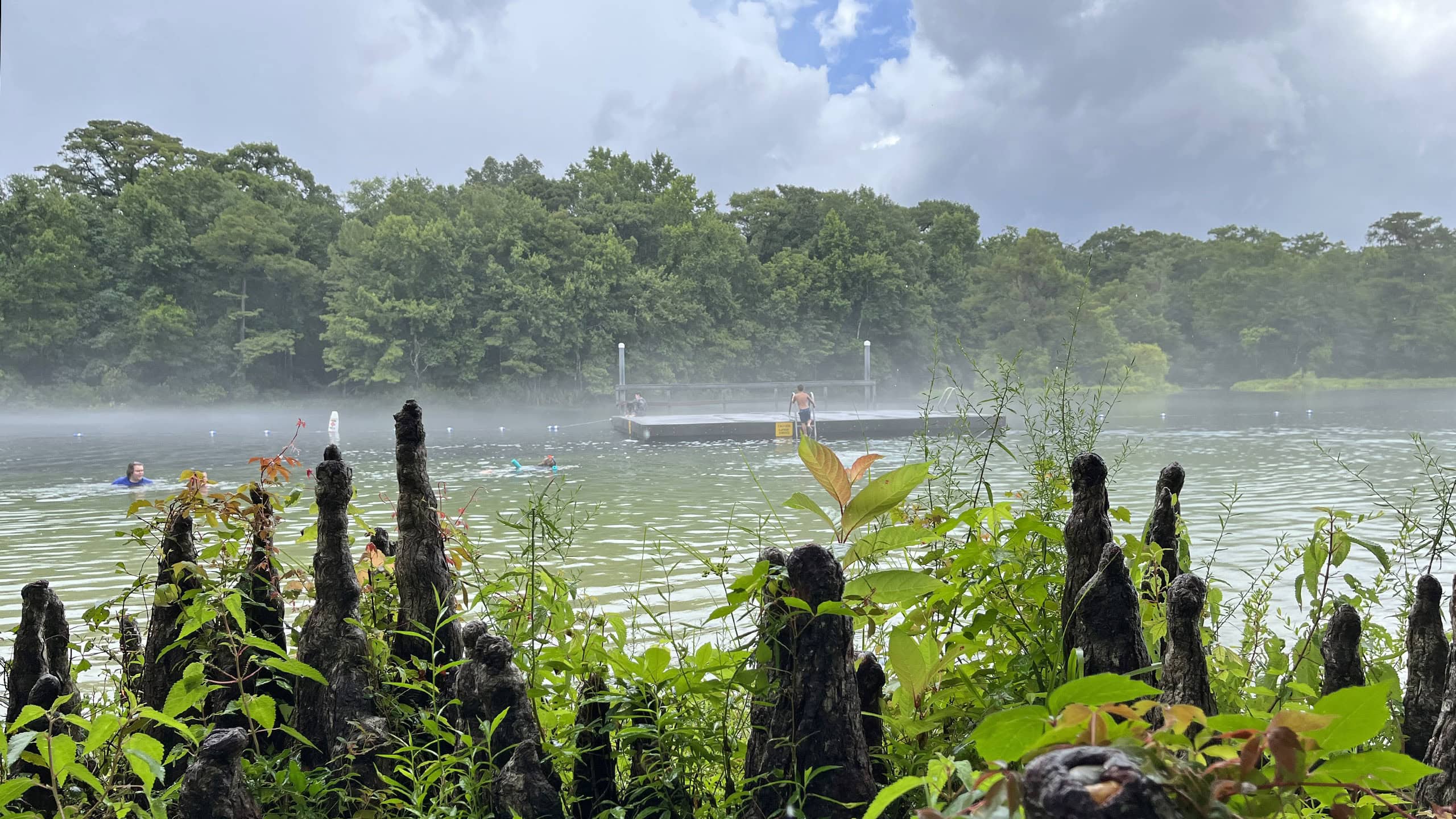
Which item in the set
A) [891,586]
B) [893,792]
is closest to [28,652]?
[891,586]

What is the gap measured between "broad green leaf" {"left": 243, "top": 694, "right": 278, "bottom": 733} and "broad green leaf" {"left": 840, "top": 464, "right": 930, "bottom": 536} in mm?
922

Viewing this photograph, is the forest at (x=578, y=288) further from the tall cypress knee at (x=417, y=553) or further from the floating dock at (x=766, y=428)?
the tall cypress knee at (x=417, y=553)

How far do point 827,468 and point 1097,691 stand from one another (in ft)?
2.38

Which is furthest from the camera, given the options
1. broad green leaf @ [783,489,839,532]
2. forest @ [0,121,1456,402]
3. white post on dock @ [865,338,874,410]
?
forest @ [0,121,1456,402]

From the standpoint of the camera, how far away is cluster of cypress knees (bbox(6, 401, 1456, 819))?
1.20m

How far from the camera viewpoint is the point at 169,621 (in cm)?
181

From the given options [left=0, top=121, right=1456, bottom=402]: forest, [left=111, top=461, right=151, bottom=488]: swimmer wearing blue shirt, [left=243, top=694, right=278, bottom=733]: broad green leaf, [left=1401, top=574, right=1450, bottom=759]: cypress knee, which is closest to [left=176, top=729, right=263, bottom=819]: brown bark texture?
[left=243, top=694, right=278, bottom=733]: broad green leaf

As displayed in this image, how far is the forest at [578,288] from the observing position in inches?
2016

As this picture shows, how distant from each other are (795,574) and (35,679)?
1.56m

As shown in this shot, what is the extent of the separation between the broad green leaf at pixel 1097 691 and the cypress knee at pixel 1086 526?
694 mm

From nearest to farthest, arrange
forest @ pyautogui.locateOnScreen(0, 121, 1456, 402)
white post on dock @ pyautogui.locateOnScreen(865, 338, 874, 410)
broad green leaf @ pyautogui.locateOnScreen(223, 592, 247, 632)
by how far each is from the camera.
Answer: broad green leaf @ pyautogui.locateOnScreen(223, 592, 247, 632), white post on dock @ pyautogui.locateOnScreen(865, 338, 874, 410), forest @ pyautogui.locateOnScreen(0, 121, 1456, 402)

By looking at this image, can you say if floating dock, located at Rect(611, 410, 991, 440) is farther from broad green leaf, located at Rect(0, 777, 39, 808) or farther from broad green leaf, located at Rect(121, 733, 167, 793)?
broad green leaf, located at Rect(0, 777, 39, 808)

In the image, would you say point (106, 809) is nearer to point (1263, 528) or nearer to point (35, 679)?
point (35, 679)

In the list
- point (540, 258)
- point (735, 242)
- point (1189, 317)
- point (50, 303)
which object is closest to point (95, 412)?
point (50, 303)
